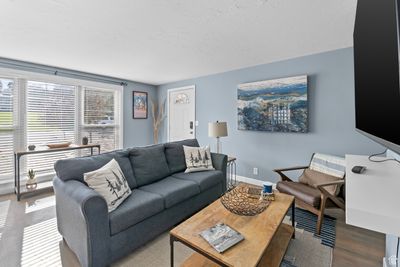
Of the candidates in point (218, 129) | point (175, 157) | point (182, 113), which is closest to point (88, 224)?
point (175, 157)

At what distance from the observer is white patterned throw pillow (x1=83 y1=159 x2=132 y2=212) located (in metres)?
1.74

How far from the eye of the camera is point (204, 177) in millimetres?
2641

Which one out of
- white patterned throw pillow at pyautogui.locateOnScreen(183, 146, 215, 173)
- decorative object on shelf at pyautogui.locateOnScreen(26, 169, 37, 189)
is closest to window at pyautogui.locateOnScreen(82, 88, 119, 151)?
decorative object on shelf at pyautogui.locateOnScreen(26, 169, 37, 189)

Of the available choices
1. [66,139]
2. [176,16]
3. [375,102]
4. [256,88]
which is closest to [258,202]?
[375,102]

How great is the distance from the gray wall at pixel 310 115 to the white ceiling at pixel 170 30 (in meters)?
0.24

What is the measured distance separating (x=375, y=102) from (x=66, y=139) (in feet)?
15.6

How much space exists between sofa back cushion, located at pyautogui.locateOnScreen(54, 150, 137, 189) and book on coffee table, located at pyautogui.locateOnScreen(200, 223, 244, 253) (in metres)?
1.25

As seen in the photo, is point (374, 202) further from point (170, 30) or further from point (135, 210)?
point (170, 30)

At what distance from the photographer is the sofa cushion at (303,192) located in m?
2.19

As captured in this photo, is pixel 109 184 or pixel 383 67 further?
pixel 109 184

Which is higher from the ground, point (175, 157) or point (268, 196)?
point (175, 157)

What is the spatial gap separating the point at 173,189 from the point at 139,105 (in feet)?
11.6

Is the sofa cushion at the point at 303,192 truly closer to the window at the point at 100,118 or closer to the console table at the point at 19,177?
the console table at the point at 19,177

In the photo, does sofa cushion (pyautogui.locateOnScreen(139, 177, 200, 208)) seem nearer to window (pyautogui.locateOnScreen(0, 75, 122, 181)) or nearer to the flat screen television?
the flat screen television
